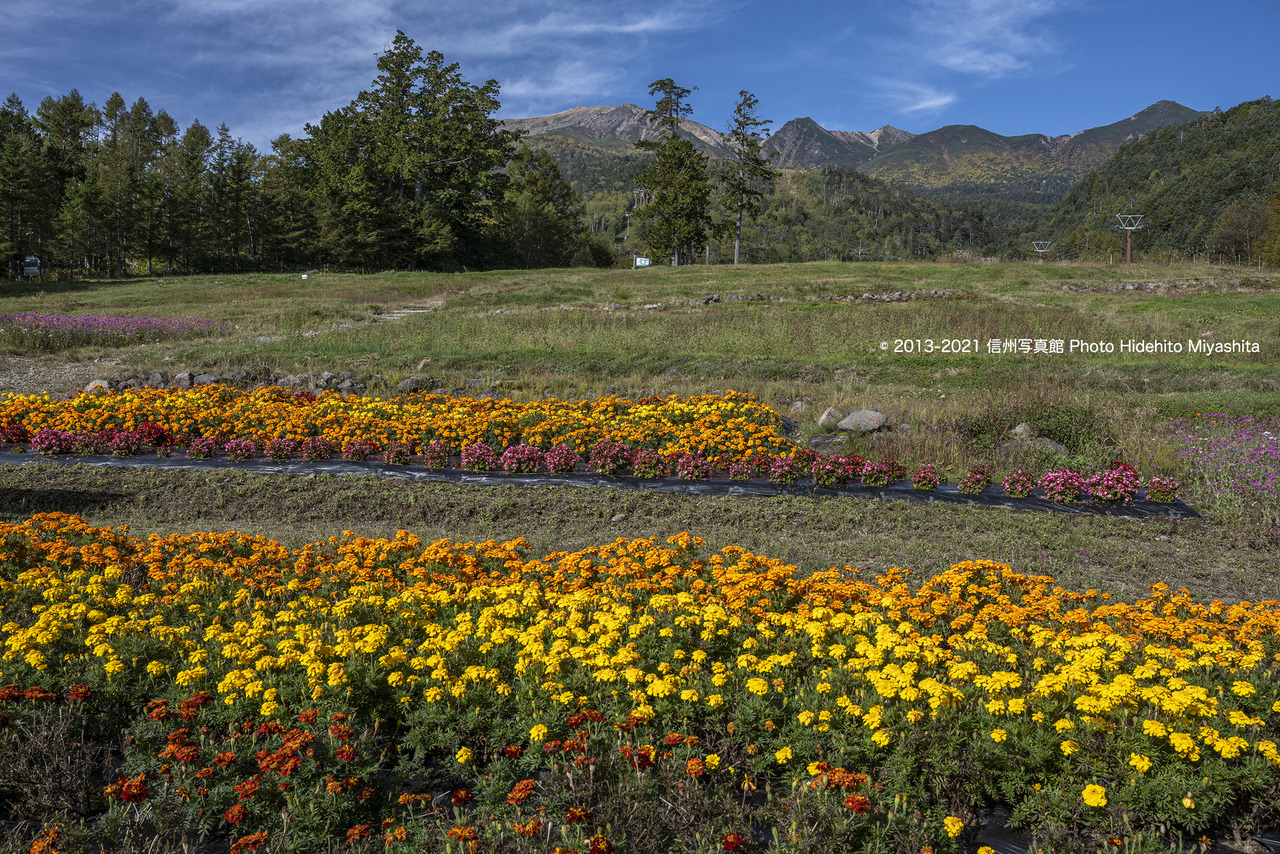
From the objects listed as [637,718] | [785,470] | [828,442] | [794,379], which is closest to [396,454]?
[785,470]

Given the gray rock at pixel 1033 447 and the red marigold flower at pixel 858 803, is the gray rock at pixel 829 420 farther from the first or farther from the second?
the red marigold flower at pixel 858 803

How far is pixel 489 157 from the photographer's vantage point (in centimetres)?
4875

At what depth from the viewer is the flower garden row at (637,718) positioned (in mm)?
2791

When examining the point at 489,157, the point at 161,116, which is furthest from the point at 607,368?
the point at 161,116

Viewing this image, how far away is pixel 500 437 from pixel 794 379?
6.51m

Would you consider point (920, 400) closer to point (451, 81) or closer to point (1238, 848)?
point (1238, 848)

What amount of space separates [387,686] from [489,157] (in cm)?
5001

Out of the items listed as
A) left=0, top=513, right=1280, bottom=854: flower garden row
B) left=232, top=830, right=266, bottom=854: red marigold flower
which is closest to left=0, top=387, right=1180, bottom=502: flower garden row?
left=0, top=513, right=1280, bottom=854: flower garden row

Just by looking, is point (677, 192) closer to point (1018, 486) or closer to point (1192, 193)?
point (1018, 486)

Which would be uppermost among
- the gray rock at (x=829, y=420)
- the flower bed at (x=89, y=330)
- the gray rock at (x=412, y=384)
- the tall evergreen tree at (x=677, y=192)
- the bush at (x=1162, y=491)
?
the tall evergreen tree at (x=677, y=192)

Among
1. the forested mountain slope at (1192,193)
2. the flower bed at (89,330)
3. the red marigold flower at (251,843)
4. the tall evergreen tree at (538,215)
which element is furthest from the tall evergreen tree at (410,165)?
the forested mountain slope at (1192,193)

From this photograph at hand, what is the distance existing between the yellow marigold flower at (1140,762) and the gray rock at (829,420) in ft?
24.5

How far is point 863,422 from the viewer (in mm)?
9961

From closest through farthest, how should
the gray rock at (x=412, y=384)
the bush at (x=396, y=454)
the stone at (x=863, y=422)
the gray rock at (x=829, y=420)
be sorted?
1. the bush at (x=396, y=454)
2. the stone at (x=863, y=422)
3. the gray rock at (x=829, y=420)
4. the gray rock at (x=412, y=384)
